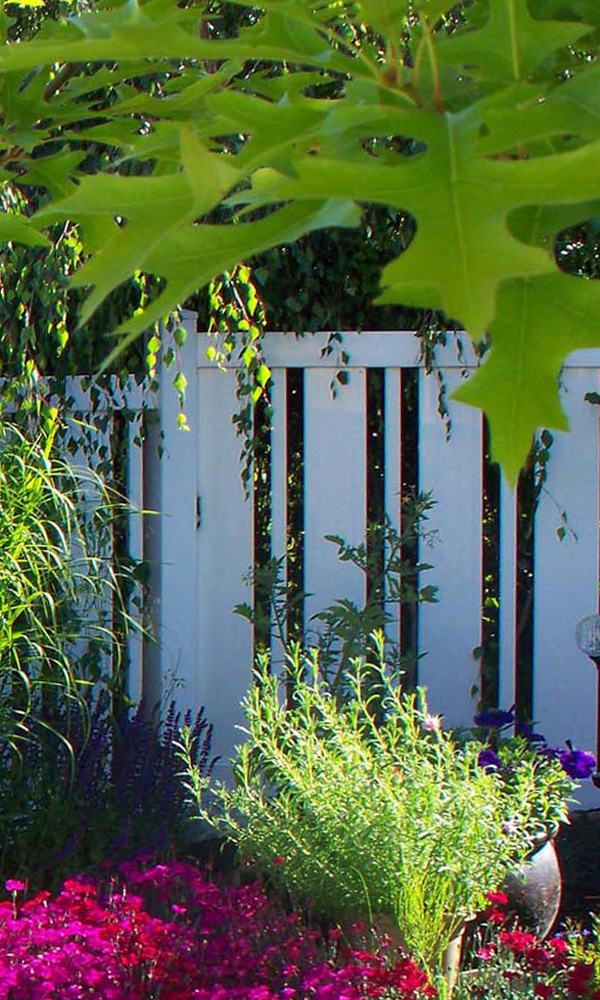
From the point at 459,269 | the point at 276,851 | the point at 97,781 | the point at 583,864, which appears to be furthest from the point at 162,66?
the point at 583,864

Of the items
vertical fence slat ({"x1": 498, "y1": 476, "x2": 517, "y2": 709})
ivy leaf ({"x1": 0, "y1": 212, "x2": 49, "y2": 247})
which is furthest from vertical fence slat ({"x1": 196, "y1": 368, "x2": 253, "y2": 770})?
ivy leaf ({"x1": 0, "y1": 212, "x2": 49, "y2": 247})

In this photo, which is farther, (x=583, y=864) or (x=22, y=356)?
(x=22, y=356)

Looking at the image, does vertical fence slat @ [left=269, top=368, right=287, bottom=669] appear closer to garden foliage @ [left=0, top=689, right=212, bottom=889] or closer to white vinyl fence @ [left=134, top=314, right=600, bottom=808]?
white vinyl fence @ [left=134, top=314, right=600, bottom=808]

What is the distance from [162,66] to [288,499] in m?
→ 3.30

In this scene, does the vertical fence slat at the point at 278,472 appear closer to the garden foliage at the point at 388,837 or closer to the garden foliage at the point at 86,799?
the garden foliage at the point at 86,799

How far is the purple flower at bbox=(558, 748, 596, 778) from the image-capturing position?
3.25 meters

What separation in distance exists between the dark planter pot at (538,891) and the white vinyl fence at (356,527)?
83 cm

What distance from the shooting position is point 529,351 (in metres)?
0.56

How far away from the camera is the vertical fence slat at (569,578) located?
3750mm

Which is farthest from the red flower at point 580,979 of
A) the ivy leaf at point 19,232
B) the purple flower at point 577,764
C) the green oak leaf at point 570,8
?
the green oak leaf at point 570,8

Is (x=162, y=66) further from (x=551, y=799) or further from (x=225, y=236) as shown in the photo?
(x=551, y=799)

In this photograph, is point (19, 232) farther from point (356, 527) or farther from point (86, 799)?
point (356, 527)

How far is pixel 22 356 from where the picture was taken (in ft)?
12.8

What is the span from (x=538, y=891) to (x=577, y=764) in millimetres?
456
